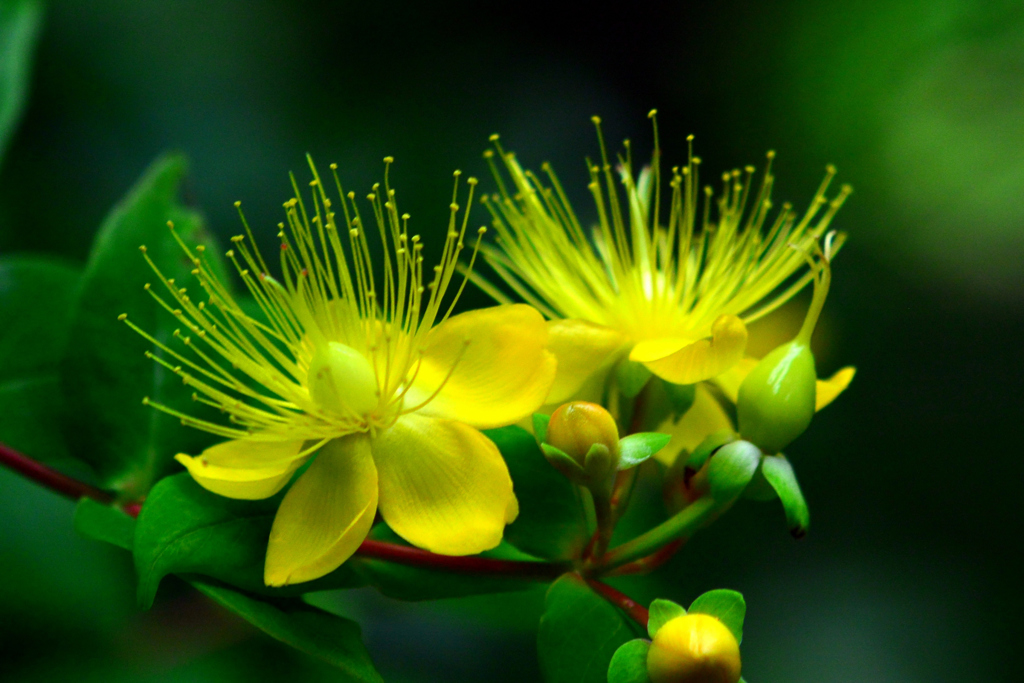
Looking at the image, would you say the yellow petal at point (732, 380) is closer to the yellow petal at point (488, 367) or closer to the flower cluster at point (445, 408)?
the flower cluster at point (445, 408)

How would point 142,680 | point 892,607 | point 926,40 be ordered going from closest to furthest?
point 142,680, point 892,607, point 926,40

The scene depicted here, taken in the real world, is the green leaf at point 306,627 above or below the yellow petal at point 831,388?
below

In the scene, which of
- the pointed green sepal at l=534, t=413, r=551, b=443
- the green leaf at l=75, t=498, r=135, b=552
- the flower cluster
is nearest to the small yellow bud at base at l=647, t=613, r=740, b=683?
the flower cluster

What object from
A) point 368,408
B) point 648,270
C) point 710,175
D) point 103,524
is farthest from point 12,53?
point 710,175

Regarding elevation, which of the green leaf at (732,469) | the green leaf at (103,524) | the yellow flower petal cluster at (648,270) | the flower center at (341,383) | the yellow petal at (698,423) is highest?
the yellow flower petal cluster at (648,270)

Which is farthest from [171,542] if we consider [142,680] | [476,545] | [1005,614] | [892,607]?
[1005,614]

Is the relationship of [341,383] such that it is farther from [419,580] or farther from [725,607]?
[725,607]

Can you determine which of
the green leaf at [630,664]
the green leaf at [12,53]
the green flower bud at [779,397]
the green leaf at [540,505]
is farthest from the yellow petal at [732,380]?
the green leaf at [12,53]

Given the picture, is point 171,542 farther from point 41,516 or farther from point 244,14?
point 244,14
